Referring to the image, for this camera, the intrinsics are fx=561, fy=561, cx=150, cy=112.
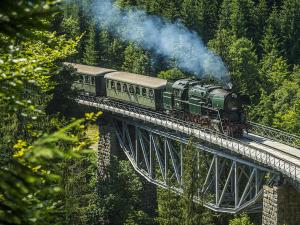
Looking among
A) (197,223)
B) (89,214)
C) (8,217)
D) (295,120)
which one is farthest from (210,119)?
(8,217)

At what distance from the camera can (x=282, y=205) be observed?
3306cm

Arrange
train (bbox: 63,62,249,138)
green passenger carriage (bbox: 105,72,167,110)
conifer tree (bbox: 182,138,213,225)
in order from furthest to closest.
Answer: green passenger carriage (bbox: 105,72,167,110)
train (bbox: 63,62,249,138)
conifer tree (bbox: 182,138,213,225)

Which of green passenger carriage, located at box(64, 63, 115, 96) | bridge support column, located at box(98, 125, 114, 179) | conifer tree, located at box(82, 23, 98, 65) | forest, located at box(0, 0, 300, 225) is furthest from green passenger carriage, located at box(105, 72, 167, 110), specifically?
conifer tree, located at box(82, 23, 98, 65)

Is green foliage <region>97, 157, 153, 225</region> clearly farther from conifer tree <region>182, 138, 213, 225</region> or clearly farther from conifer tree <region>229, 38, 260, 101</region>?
conifer tree <region>229, 38, 260, 101</region>

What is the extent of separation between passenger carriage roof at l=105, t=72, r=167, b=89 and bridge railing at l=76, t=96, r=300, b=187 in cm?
214

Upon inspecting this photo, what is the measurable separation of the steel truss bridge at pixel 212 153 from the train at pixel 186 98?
700 mm

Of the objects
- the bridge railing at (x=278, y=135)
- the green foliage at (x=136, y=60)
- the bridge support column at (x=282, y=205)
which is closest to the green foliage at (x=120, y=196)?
the bridge railing at (x=278, y=135)

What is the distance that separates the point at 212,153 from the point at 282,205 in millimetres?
7272

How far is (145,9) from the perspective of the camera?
8481cm

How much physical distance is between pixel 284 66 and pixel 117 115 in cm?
3001

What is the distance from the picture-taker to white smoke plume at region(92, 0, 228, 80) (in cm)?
6246

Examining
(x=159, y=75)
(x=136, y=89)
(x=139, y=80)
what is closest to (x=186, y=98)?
(x=136, y=89)

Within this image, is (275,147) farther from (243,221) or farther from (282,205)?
(243,221)

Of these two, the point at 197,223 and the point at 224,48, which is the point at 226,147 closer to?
the point at 197,223
